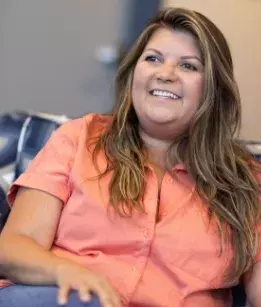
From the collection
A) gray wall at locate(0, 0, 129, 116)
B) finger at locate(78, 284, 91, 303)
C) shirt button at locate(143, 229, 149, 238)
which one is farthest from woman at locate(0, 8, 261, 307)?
gray wall at locate(0, 0, 129, 116)

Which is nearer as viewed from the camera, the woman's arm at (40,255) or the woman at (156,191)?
the woman's arm at (40,255)

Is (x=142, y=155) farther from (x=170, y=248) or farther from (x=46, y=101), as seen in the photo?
(x=46, y=101)

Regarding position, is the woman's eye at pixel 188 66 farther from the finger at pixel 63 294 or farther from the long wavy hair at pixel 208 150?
the finger at pixel 63 294

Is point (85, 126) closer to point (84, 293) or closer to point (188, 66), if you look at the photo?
point (188, 66)

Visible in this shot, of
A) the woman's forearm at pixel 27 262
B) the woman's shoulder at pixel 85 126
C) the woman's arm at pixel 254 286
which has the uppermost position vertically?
the woman's shoulder at pixel 85 126

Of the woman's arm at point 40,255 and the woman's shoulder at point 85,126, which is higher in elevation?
the woman's shoulder at point 85,126

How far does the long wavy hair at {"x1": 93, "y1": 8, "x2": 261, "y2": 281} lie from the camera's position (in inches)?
56.6

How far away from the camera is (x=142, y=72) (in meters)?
1.49

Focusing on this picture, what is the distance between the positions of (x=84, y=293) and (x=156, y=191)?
14.5 inches

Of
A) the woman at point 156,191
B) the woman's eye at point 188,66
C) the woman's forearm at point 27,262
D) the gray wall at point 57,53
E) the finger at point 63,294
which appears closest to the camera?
the finger at point 63,294

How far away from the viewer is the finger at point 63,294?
114cm

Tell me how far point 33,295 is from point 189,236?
1.26 feet

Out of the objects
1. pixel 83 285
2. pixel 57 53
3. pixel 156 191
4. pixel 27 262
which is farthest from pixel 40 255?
pixel 57 53

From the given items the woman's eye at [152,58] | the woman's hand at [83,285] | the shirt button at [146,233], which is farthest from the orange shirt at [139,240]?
the woman's eye at [152,58]
